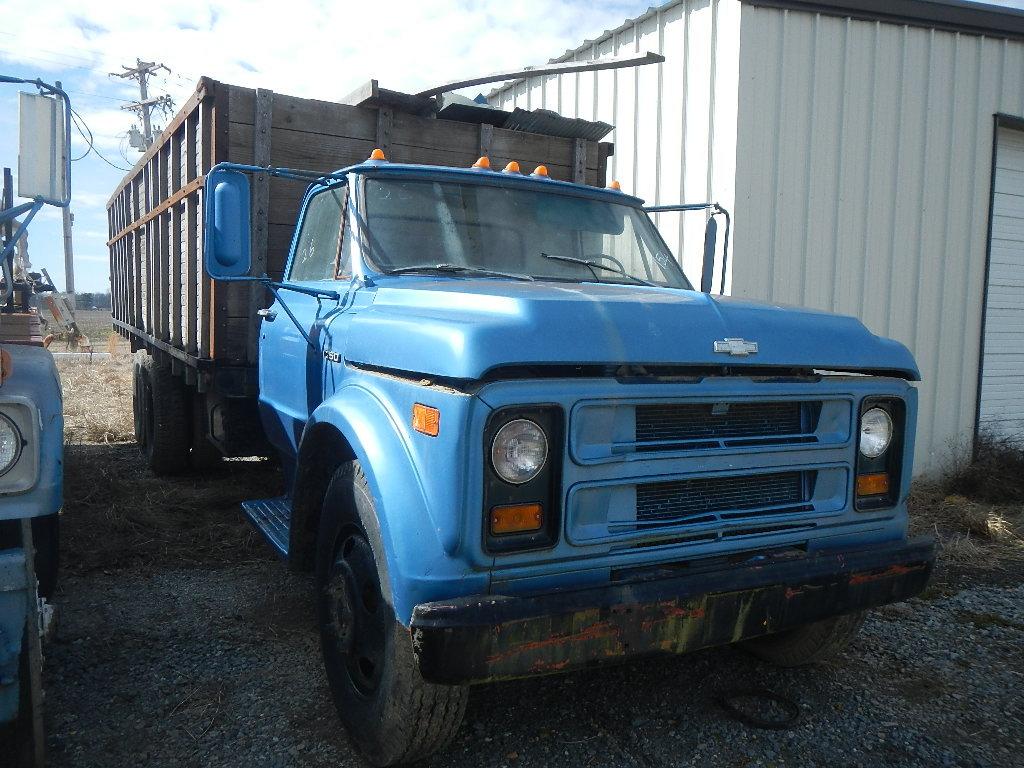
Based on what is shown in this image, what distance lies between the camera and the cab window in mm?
3590

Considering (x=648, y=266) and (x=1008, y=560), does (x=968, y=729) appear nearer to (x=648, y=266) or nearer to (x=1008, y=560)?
(x=648, y=266)

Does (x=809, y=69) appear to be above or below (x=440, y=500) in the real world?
above

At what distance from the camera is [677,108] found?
7285mm

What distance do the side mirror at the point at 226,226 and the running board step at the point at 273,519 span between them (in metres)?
1.03

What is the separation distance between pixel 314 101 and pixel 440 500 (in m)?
3.60

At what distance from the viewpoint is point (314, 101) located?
495 centimetres

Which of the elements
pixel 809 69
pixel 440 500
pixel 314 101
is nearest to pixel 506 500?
pixel 440 500

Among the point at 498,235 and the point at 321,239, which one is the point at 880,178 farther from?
the point at 321,239

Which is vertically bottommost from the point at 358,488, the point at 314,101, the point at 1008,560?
the point at 1008,560

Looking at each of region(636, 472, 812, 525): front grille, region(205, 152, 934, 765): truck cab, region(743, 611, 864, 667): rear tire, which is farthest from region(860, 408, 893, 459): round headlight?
region(743, 611, 864, 667): rear tire

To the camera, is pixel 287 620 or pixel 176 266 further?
pixel 176 266

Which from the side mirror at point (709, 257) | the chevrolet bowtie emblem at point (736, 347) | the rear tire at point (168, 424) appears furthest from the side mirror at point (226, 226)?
the rear tire at point (168, 424)

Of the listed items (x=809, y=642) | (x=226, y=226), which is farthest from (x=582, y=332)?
(x=809, y=642)

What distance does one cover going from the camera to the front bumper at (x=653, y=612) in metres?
2.10
